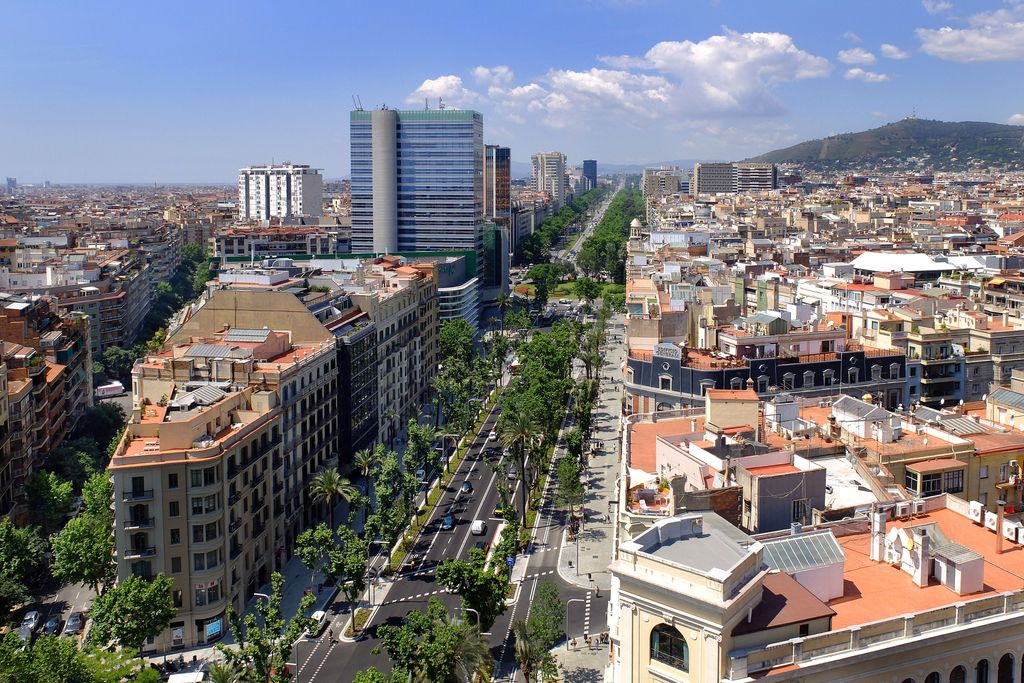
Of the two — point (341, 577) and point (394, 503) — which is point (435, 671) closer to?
point (341, 577)

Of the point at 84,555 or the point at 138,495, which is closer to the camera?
the point at 138,495

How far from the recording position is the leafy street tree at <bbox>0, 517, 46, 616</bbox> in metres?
59.6

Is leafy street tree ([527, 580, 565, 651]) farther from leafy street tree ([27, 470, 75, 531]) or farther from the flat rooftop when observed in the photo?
leafy street tree ([27, 470, 75, 531])

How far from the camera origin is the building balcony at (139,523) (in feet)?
191

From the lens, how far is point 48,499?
73.9 metres

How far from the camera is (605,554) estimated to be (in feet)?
231

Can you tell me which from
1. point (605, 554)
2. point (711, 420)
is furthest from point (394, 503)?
point (711, 420)

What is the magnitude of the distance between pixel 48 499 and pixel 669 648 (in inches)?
2344

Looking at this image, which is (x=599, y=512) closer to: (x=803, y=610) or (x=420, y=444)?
(x=420, y=444)

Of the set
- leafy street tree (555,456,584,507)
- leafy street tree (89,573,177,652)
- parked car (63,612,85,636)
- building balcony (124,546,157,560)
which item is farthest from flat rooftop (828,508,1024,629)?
parked car (63,612,85,636)

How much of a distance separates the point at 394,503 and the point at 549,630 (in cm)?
2323

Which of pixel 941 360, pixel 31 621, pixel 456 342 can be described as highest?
pixel 941 360

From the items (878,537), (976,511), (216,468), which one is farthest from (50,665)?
(976,511)

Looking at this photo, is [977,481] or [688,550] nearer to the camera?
[688,550]
